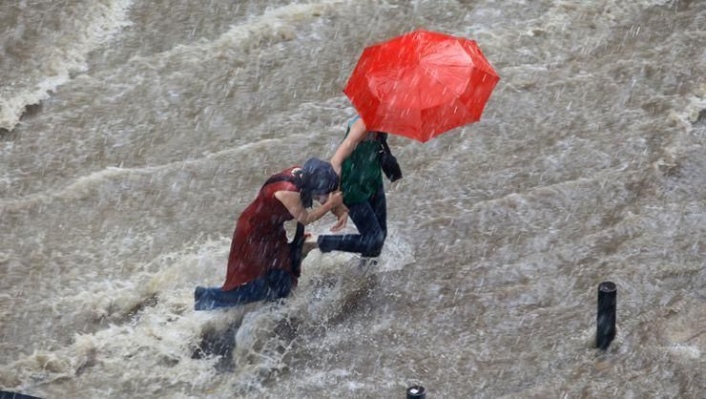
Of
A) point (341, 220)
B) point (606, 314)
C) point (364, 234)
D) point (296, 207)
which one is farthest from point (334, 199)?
point (606, 314)

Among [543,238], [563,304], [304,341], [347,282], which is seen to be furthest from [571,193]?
[304,341]

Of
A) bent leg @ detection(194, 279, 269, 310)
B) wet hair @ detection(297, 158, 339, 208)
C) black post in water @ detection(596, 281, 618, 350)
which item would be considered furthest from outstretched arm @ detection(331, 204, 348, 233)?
black post in water @ detection(596, 281, 618, 350)

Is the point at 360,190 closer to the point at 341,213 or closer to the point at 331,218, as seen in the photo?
the point at 341,213

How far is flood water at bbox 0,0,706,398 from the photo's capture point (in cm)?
828

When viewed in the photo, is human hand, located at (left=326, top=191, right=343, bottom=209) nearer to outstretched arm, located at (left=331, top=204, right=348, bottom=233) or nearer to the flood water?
outstretched arm, located at (left=331, top=204, right=348, bottom=233)

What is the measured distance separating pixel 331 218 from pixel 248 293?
1.99 meters

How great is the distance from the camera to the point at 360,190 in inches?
325

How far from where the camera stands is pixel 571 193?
32.9 ft

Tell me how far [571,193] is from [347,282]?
2.35 metres

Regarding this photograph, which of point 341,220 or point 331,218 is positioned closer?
point 341,220

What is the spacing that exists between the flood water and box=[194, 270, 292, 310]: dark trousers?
1.17 feet

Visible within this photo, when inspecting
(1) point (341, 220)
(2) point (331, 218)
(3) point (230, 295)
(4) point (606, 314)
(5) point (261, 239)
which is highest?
(5) point (261, 239)

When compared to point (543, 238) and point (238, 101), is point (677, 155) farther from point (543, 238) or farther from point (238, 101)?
point (238, 101)

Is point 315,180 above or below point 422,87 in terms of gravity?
below
